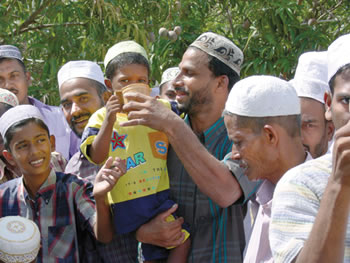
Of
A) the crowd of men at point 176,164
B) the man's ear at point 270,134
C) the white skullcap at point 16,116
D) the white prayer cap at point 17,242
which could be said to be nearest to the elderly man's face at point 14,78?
the crowd of men at point 176,164

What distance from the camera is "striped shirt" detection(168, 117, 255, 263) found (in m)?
2.93

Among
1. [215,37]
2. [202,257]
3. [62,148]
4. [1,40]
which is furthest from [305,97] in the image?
[1,40]

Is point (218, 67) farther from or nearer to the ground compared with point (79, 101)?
farther from the ground

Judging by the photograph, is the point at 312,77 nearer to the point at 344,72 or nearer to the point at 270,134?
the point at 270,134

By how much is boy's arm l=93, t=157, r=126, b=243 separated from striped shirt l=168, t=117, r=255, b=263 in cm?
35

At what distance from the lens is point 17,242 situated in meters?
2.80

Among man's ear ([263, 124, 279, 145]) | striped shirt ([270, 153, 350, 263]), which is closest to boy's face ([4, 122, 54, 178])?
man's ear ([263, 124, 279, 145])

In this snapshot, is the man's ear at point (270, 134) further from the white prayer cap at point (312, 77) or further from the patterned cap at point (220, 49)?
the white prayer cap at point (312, 77)

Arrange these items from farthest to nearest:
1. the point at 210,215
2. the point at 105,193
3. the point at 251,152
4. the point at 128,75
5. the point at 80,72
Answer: the point at 80,72
the point at 128,75
the point at 210,215
the point at 105,193
the point at 251,152

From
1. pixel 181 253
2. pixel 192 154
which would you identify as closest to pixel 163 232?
pixel 181 253

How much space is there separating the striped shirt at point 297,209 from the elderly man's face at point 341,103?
13 centimetres

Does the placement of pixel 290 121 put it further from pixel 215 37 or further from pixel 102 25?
Result: pixel 102 25

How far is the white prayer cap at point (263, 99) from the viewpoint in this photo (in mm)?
2482

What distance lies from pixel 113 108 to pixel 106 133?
133 mm
